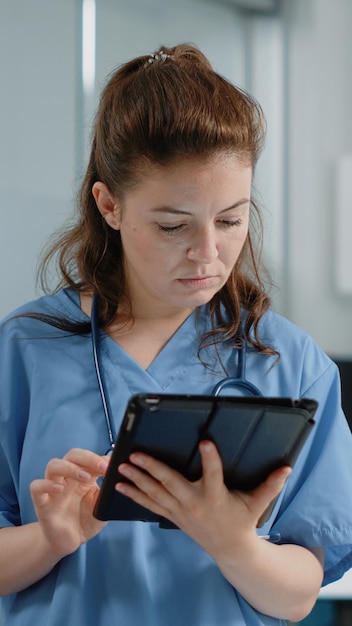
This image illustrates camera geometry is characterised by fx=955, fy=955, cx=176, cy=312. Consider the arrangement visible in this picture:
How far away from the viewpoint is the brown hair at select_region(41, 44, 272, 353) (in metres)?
1.00

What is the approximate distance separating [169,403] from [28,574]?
1.06 feet

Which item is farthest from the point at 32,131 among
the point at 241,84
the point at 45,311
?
the point at 45,311

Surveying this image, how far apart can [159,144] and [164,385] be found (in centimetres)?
27

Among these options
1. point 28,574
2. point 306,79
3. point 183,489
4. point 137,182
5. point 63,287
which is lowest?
point 28,574

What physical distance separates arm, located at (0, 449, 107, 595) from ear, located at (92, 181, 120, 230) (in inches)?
11.6

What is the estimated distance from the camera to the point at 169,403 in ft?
2.58

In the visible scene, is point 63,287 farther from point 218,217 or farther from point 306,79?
point 306,79

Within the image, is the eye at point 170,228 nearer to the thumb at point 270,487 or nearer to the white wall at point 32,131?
the thumb at point 270,487

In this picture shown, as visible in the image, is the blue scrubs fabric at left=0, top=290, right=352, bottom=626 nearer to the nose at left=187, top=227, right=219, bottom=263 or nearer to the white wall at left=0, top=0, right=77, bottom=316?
the nose at left=187, top=227, right=219, bottom=263

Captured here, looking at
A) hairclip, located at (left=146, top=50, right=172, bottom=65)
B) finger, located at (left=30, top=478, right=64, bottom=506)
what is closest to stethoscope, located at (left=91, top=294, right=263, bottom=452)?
finger, located at (left=30, top=478, right=64, bottom=506)

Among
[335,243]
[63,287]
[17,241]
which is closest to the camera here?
[63,287]

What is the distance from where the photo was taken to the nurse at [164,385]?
3.16 ft

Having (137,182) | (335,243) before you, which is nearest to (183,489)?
(137,182)

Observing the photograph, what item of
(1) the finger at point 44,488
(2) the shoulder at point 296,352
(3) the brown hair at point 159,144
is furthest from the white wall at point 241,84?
(1) the finger at point 44,488
